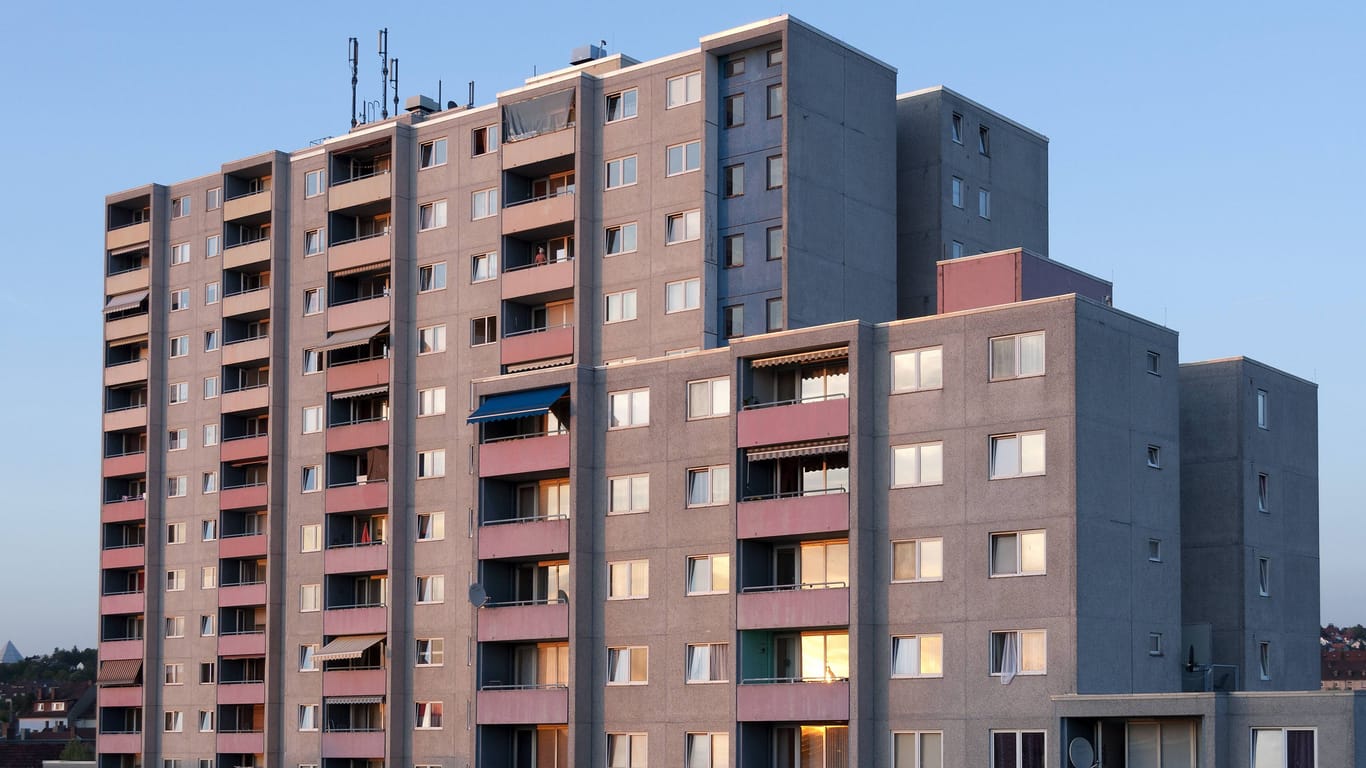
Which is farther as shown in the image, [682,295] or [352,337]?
[352,337]

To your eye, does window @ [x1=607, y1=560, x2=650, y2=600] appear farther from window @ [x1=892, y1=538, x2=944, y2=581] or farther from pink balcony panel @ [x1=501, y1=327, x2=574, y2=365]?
pink balcony panel @ [x1=501, y1=327, x2=574, y2=365]

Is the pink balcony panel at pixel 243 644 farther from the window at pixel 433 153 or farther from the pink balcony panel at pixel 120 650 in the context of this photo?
the window at pixel 433 153

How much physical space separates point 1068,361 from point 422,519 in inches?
1516

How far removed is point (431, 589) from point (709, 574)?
22064 mm

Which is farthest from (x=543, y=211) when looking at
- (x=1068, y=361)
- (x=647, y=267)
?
(x=1068, y=361)

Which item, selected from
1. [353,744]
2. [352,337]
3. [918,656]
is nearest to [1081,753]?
[918,656]

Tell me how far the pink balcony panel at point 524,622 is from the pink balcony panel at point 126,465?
38.9 meters

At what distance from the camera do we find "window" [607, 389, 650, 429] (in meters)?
73.4

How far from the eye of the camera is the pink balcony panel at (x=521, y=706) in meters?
74.2

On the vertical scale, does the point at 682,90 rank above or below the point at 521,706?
above

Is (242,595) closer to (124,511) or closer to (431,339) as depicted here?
(124,511)

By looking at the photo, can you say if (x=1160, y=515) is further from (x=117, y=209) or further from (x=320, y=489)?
(x=117, y=209)

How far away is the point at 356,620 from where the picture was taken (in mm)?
90750

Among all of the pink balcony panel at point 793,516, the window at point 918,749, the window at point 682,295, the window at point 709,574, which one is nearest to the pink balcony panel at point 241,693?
the window at point 682,295
